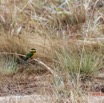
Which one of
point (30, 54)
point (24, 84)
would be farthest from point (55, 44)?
point (24, 84)

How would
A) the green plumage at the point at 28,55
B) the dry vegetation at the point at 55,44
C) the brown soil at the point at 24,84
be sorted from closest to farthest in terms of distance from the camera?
the dry vegetation at the point at 55,44
the brown soil at the point at 24,84
the green plumage at the point at 28,55

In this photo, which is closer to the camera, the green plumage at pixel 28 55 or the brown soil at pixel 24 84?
the brown soil at pixel 24 84

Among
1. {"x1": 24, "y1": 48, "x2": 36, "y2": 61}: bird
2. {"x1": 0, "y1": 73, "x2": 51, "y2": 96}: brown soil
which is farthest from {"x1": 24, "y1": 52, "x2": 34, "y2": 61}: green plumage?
{"x1": 0, "y1": 73, "x2": 51, "y2": 96}: brown soil

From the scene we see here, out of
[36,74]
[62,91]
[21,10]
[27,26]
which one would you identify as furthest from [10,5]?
[62,91]

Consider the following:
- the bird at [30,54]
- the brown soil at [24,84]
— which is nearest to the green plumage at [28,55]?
the bird at [30,54]

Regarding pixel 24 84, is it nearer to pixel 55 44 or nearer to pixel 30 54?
pixel 30 54

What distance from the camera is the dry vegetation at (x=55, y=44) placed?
3.86m

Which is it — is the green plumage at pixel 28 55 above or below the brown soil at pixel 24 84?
above

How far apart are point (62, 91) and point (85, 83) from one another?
759mm

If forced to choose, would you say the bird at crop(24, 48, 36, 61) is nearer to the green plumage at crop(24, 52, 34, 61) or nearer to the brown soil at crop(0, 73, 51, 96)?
the green plumage at crop(24, 52, 34, 61)

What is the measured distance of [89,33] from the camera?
214 inches

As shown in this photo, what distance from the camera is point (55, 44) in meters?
5.11

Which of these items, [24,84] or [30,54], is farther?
[30,54]

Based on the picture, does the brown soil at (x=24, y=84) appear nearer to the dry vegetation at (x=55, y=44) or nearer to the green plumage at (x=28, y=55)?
the dry vegetation at (x=55, y=44)
